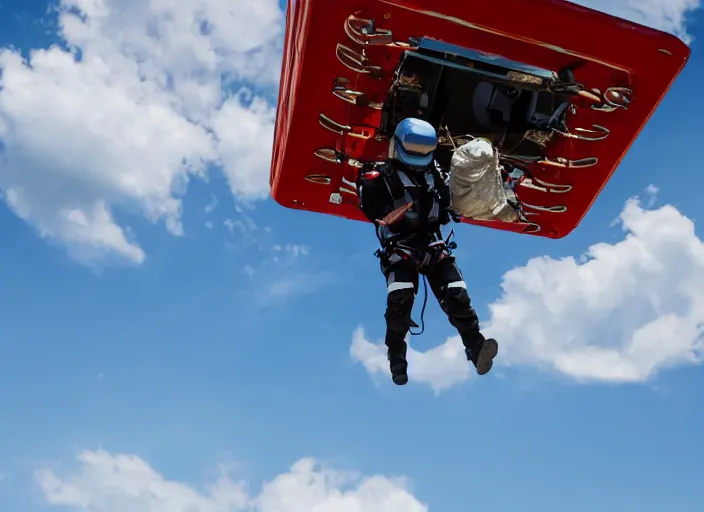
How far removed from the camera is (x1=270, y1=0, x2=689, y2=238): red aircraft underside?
5996 millimetres

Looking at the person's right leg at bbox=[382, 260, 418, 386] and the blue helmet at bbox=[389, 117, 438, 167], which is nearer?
the blue helmet at bbox=[389, 117, 438, 167]

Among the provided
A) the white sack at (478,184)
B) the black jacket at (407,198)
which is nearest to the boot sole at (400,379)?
the black jacket at (407,198)

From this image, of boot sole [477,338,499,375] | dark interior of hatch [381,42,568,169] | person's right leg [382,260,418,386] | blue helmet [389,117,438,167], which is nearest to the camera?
boot sole [477,338,499,375]

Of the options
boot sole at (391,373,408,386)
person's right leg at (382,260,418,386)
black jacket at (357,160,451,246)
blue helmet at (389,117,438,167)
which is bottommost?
boot sole at (391,373,408,386)

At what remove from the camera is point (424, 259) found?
20.0ft

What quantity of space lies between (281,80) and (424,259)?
8.42 ft

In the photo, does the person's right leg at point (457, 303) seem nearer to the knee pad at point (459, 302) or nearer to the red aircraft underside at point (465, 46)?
the knee pad at point (459, 302)

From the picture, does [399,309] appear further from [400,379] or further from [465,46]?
[465,46]

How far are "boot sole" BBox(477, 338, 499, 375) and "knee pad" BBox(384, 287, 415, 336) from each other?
2.17ft

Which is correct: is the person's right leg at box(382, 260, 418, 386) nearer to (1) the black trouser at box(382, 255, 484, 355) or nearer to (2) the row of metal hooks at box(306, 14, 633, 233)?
(1) the black trouser at box(382, 255, 484, 355)

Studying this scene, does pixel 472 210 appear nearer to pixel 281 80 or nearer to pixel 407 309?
pixel 407 309

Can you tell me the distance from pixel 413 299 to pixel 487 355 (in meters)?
0.74

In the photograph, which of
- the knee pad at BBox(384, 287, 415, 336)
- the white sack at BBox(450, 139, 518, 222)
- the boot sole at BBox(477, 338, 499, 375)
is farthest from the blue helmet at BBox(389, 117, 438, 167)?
the boot sole at BBox(477, 338, 499, 375)

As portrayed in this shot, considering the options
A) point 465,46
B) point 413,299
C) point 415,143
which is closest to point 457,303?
point 413,299
